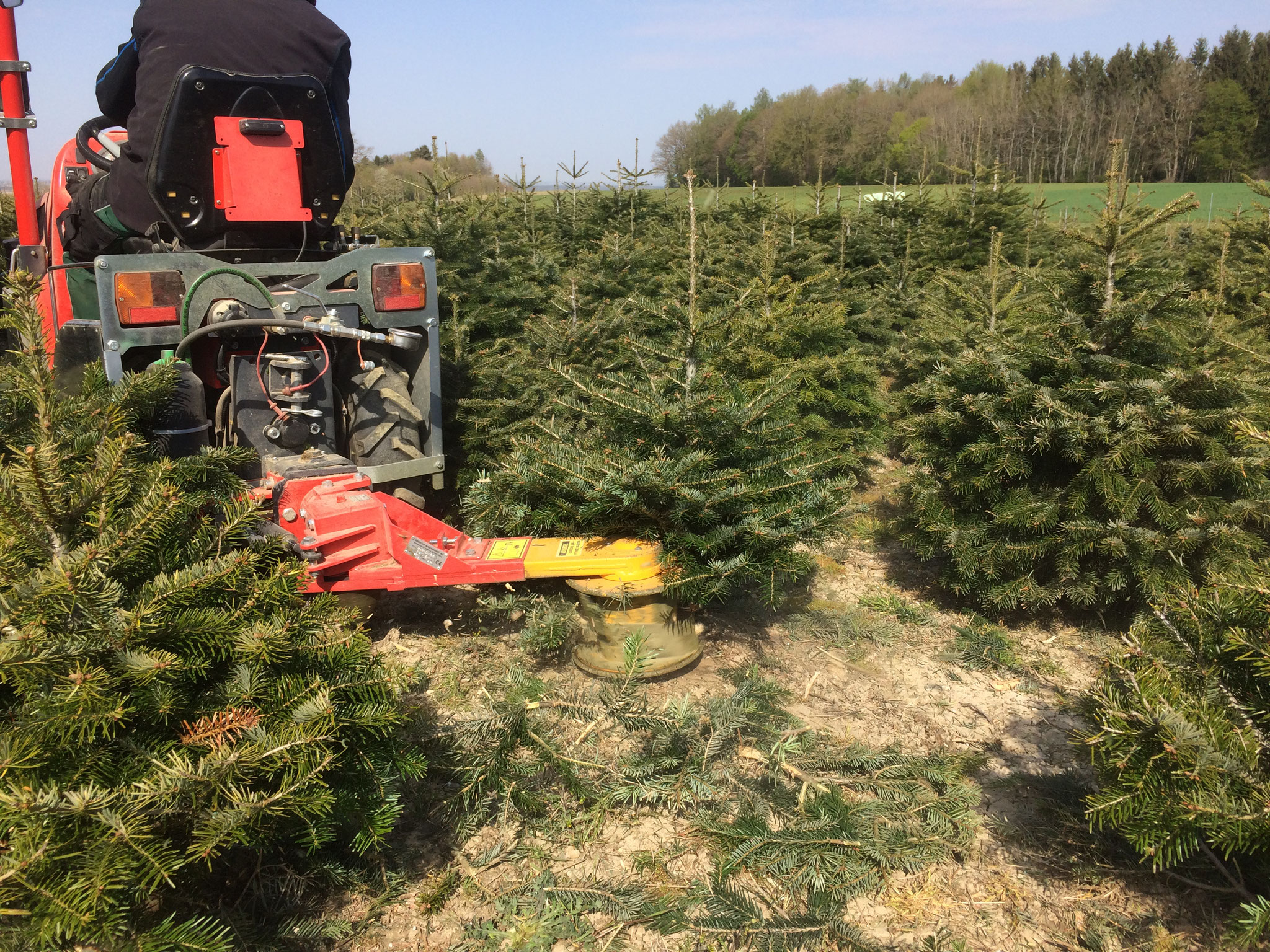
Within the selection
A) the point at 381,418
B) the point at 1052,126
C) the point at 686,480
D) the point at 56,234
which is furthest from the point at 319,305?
the point at 1052,126

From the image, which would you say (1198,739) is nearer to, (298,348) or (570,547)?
(570,547)

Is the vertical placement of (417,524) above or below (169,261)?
below

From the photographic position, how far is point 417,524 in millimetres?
3850

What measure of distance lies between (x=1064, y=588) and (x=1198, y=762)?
2.67m

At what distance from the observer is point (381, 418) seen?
426 cm

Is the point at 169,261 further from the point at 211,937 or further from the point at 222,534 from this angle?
the point at 211,937

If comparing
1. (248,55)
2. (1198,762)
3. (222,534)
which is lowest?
(1198,762)

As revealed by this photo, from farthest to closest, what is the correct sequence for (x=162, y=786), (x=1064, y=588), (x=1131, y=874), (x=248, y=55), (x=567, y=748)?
(x=1064, y=588)
(x=248, y=55)
(x=567, y=748)
(x=1131, y=874)
(x=162, y=786)

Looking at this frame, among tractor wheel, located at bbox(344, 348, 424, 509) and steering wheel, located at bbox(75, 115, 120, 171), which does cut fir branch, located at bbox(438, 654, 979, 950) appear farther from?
steering wheel, located at bbox(75, 115, 120, 171)

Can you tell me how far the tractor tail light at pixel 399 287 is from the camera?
4.23 meters

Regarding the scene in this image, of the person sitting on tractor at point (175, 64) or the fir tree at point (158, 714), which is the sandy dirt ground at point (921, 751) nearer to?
the fir tree at point (158, 714)

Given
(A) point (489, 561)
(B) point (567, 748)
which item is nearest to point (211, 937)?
(B) point (567, 748)

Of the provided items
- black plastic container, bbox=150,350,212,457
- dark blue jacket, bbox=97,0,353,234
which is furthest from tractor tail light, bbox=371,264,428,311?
black plastic container, bbox=150,350,212,457

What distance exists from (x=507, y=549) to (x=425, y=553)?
36cm
